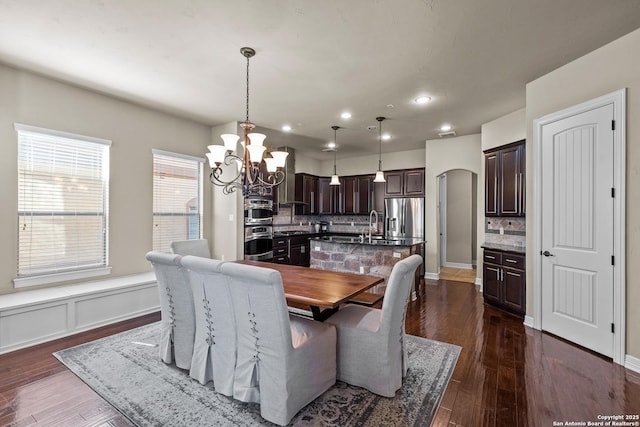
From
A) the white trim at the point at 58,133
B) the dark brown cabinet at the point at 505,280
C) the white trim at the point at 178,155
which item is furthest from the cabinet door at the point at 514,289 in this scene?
the white trim at the point at 58,133

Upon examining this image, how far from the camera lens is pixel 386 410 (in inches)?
79.3

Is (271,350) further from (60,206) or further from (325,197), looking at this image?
(325,197)

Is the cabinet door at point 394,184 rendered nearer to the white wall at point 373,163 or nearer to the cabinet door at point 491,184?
the white wall at point 373,163

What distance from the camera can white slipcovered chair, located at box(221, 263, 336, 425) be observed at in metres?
1.82

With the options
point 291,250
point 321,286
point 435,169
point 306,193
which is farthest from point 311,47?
point 306,193

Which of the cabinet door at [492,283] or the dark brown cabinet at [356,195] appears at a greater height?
the dark brown cabinet at [356,195]

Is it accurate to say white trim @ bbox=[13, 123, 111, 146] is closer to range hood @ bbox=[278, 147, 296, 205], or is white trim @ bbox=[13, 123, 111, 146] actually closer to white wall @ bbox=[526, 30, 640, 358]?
range hood @ bbox=[278, 147, 296, 205]

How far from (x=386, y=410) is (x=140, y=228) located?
399cm

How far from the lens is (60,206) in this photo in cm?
359

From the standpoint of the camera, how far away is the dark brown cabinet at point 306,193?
7.09m

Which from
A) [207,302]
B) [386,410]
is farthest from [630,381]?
[207,302]

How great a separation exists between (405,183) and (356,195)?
130 cm

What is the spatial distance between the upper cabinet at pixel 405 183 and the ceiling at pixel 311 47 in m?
2.41

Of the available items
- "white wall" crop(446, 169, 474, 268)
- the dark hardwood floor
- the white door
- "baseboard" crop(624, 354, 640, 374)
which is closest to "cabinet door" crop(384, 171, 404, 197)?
"white wall" crop(446, 169, 474, 268)
